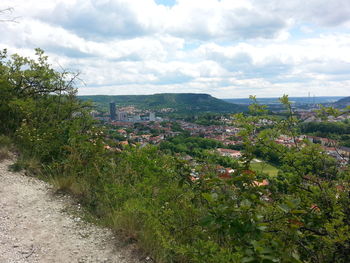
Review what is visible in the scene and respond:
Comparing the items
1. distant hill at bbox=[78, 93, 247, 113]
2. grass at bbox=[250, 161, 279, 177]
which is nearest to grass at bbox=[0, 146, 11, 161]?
grass at bbox=[250, 161, 279, 177]

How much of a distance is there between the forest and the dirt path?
23 centimetres

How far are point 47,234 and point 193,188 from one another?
6.34 ft

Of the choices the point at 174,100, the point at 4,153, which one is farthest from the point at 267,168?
the point at 174,100

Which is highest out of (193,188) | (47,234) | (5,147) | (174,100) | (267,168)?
(174,100)

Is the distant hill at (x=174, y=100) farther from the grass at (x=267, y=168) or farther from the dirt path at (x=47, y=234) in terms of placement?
the grass at (x=267, y=168)

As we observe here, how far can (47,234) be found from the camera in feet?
11.0

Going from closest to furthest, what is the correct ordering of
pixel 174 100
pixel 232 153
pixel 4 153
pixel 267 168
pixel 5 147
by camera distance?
1. pixel 267 168
2. pixel 232 153
3. pixel 4 153
4. pixel 5 147
5. pixel 174 100

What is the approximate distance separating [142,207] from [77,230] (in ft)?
3.38

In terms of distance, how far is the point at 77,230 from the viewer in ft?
11.4

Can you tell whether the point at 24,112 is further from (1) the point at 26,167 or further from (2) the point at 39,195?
(2) the point at 39,195

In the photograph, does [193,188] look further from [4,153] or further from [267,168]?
[4,153]

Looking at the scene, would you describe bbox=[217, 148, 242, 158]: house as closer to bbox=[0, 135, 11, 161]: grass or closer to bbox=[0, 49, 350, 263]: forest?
bbox=[0, 49, 350, 263]: forest

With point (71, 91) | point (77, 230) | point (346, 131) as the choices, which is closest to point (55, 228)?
point (77, 230)

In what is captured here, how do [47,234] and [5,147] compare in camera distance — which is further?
[5,147]
